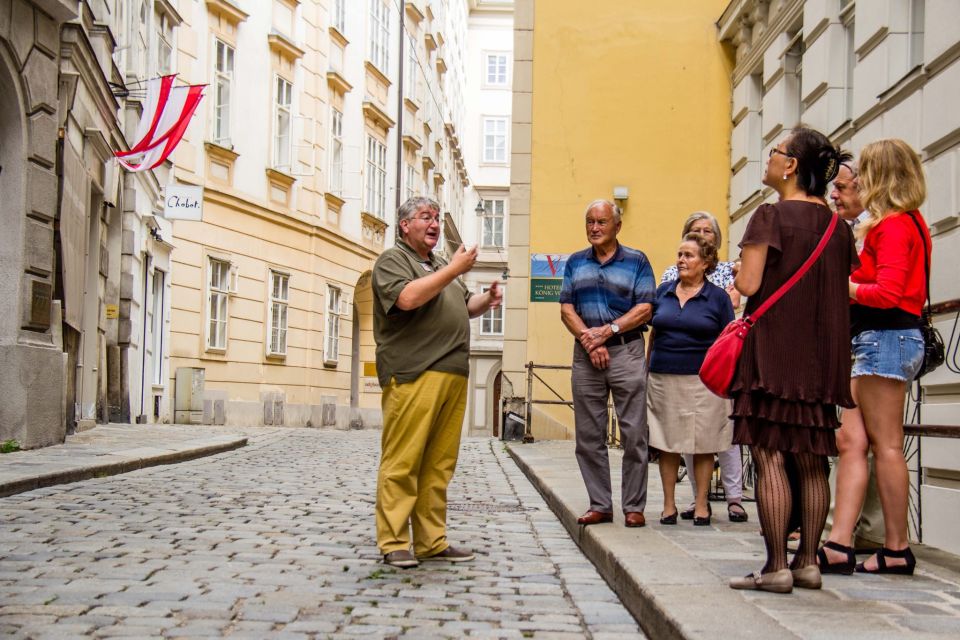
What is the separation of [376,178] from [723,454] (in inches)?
978

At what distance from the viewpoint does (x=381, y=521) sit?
579cm

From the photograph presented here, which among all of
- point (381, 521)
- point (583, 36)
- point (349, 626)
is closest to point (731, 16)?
point (583, 36)

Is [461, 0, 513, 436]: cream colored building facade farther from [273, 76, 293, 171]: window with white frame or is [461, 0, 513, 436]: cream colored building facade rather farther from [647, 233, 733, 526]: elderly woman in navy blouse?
[647, 233, 733, 526]: elderly woman in navy blouse

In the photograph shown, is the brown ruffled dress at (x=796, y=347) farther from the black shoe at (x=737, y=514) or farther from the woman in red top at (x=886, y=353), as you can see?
the black shoe at (x=737, y=514)

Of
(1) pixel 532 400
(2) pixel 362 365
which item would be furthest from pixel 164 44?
(2) pixel 362 365

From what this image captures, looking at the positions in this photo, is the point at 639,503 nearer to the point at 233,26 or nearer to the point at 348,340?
the point at 233,26

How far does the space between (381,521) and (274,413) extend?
18781 mm

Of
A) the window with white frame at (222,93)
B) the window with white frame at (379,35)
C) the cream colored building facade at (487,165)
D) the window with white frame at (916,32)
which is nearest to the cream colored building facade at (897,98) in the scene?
the window with white frame at (916,32)

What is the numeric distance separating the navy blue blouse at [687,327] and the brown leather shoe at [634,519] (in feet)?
2.83

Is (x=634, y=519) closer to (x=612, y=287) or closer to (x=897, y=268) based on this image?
(x=612, y=287)

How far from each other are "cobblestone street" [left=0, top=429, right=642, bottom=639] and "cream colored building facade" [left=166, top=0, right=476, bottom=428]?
42.8 feet

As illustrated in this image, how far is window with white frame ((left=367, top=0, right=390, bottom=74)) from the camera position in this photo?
3094 centimetres

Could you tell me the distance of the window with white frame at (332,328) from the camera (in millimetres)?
27422

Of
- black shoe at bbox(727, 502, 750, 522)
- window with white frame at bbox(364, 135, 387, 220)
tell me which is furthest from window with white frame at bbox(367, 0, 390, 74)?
black shoe at bbox(727, 502, 750, 522)
